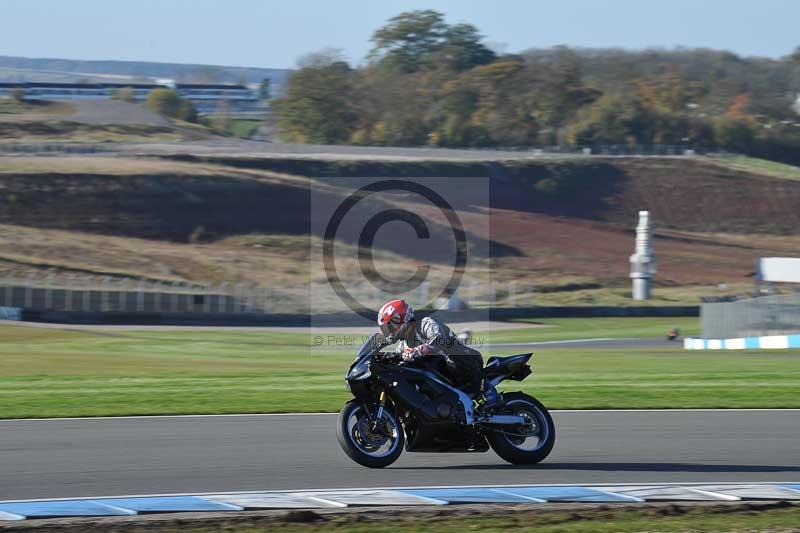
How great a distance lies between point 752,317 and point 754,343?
2.86 feet

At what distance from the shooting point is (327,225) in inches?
2889

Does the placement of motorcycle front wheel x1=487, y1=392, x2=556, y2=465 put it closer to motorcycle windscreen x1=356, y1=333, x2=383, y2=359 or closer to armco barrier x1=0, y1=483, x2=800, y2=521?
armco barrier x1=0, y1=483, x2=800, y2=521

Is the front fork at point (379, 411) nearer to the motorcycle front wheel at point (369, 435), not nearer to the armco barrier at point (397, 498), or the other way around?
the motorcycle front wheel at point (369, 435)

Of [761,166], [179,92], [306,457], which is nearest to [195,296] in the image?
[306,457]

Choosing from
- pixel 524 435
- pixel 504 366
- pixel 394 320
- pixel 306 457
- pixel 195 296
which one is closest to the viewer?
pixel 394 320

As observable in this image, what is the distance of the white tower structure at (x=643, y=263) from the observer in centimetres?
6044

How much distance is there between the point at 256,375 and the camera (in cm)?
2419

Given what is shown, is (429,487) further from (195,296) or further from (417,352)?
(195,296)

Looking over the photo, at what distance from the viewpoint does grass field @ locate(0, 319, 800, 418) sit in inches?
678

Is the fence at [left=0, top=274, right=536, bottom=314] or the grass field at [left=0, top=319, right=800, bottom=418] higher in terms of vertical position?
the fence at [left=0, top=274, right=536, bottom=314]

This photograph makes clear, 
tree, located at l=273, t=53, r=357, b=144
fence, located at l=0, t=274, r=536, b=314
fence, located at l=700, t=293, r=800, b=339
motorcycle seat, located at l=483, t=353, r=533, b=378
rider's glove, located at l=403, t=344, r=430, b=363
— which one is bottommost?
motorcycle seat, located at l=483, t=353, r=533, b=378

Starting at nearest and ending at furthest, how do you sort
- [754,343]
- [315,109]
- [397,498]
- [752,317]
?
[397,498]
[754,343]
[752,317]
[315,109]

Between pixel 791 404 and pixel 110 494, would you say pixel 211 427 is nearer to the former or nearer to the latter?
pixel 110 494

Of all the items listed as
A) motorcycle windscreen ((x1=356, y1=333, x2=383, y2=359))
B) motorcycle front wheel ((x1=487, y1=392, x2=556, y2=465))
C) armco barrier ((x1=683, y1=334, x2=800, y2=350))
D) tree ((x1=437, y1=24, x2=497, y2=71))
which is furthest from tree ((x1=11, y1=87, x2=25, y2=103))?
motorcycle front wheel ((x1=487, y1=392, x2=556, y2=465))
